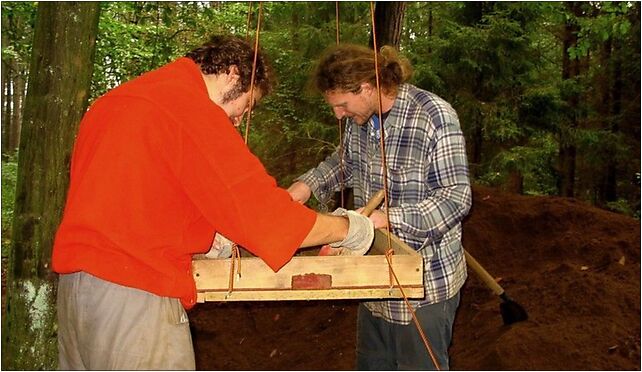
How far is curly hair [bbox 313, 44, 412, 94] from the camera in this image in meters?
3.23

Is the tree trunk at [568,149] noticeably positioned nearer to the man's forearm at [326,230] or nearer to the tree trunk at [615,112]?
the tree trunk at [615,112]

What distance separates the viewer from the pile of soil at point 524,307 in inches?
225

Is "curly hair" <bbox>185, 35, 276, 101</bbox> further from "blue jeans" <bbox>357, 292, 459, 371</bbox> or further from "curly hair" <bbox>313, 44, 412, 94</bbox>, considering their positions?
"blue jeans" <bbox>357, 292, 459, 371</bbox>

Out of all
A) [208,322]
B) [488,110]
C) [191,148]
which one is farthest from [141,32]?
[191,148]

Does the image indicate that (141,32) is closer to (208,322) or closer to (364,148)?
(208,322)

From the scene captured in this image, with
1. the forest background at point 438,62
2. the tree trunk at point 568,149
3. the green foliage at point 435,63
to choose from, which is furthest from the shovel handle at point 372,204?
the tree trunk at point 568,149

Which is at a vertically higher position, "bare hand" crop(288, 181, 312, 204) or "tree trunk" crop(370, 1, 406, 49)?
"tree trunk" crop(370, 1, 406, 49)

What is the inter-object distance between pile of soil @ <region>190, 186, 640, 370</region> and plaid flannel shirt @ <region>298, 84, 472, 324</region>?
258 centimetres

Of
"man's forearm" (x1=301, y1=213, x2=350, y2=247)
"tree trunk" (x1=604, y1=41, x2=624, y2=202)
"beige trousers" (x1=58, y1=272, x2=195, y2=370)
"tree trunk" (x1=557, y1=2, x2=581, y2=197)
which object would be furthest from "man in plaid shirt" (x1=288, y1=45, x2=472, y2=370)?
"tree trunk" (x1=604, y1=41, x2=624, y2=202)

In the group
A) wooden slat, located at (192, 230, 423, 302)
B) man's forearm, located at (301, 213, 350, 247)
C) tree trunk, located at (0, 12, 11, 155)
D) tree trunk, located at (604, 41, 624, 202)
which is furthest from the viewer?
tree trunk, located at (604, 41, 624, 202)

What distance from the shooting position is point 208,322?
7.78 m

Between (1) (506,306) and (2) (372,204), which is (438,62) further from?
(2) (372,204)

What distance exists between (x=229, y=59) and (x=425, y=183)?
121 cm

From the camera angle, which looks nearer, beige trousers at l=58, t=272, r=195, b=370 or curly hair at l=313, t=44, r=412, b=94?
beige trousers at l=58, t=272, r=195, b=370
